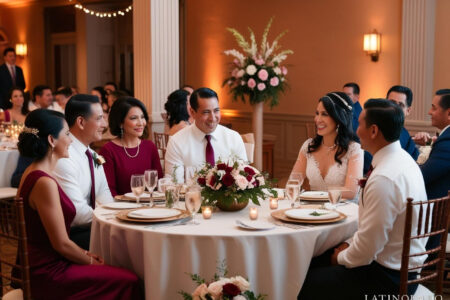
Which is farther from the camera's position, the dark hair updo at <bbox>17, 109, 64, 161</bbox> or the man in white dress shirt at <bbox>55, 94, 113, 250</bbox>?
the man in white dress shirt at <bbox>55, 94, 113, 250</bbox>

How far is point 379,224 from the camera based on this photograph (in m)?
2.71

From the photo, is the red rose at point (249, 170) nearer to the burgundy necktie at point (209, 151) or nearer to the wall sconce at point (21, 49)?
the burgundy necktie at point (209, 151)

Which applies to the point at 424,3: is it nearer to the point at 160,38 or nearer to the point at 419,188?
the point at 160,38

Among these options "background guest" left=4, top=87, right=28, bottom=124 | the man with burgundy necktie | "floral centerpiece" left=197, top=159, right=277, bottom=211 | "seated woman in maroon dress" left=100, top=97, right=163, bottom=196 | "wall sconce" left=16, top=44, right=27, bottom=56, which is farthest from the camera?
"wall sconce" left=16, top=44, right=27, bottom=56

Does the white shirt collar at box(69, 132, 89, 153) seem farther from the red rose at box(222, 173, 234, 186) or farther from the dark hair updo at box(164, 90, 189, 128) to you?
the dark hair updo at box(164, 90, 189, 128)

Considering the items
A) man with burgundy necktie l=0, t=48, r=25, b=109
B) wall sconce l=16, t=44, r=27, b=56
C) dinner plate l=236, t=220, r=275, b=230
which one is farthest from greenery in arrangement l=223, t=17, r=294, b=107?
wall sconce l=16, t=44, r=27, b=56

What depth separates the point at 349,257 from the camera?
289cm

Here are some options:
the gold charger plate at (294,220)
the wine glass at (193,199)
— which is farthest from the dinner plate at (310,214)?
the wine glass at (193,199)

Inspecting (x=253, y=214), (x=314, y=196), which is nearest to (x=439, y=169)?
(x=314, y=196)

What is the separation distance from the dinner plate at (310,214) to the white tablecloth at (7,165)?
159 inches

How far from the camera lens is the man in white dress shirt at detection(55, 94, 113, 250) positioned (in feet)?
12.5

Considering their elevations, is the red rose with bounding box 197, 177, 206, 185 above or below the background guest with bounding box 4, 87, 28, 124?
below

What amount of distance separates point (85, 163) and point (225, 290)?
63.7 inches

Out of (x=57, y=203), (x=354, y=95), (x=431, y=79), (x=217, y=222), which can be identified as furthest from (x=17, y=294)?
(x=431, y=79)
